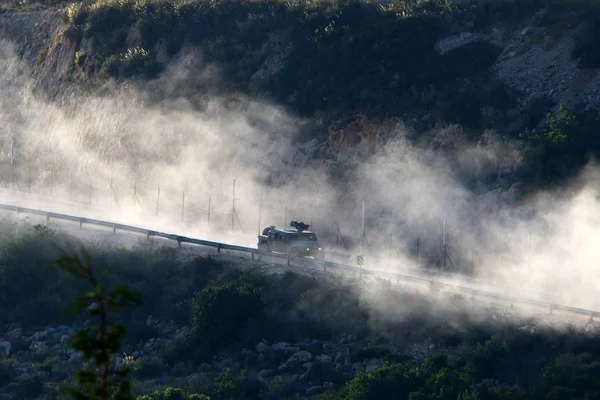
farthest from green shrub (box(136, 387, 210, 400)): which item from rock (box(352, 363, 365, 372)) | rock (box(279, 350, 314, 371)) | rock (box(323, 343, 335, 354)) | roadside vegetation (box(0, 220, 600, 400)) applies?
rock (box(323, 343, 335, 354))

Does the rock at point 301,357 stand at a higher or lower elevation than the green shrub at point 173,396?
higher

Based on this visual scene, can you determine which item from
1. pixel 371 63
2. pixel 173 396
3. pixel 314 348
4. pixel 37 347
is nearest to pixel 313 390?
pixel 314 348

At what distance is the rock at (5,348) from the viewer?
3984cm

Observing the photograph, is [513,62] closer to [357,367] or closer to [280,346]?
[280,346]

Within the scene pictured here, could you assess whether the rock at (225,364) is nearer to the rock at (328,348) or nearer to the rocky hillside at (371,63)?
the rock at (328,348)

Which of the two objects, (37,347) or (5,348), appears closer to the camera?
(37,347)

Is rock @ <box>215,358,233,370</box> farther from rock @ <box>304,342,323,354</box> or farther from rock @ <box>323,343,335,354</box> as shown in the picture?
rock @ <box>323,343,335,354</box>

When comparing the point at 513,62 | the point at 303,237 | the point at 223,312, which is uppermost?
the point at 513,62

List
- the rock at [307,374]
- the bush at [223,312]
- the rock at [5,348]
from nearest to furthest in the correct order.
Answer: the rock at [307,374], the bush at [223,312], the rock at [5,348]

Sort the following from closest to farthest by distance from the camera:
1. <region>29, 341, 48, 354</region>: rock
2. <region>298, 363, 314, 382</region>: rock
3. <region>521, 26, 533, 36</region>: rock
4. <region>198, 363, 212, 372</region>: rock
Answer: <region>298, 363, 314, 382</region>: rock, <region>198, 363, 212, 372</region>: rock, <region>29, 341, 48, 354</region>: rock, <region>521, 26, 533, 36</region>: rock

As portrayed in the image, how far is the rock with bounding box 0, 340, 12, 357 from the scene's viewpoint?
39844mm

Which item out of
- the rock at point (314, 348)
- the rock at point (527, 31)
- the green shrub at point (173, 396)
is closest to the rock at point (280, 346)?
the rock at point (314, 348)

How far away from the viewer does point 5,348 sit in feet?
132

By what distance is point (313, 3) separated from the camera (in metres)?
73.0
